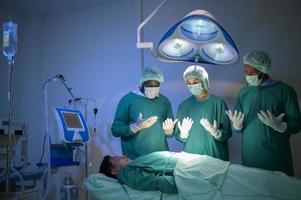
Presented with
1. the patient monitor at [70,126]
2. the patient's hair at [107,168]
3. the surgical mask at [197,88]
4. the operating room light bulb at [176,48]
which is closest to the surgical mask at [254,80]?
the surgical mask at [197,88]

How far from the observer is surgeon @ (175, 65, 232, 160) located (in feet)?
8.75

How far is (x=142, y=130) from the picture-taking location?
2.82 metres

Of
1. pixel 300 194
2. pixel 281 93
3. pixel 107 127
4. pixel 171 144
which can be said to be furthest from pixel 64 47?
pixel 300 194

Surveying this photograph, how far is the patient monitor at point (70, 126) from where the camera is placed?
317cm

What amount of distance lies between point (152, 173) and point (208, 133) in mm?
633

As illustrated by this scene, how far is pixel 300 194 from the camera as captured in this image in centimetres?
188

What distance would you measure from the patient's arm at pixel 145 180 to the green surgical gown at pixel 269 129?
26.5 inches

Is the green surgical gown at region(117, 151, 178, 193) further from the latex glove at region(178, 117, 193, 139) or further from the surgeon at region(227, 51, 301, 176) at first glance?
the surgeon at region(227, 51, 301, 176)

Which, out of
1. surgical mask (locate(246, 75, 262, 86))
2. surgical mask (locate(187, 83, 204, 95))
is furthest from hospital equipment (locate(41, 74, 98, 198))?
surgical mask (locate(246, 75, 262, 86))

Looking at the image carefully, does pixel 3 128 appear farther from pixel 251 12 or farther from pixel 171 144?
pixel 251 12

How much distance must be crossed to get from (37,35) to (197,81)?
2621 millimetres

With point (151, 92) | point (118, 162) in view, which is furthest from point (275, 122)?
point (118, 162)

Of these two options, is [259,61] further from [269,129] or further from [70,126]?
[70,126]

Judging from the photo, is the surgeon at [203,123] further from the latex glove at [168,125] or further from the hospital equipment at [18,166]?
the hospital equipment at [18,166]
